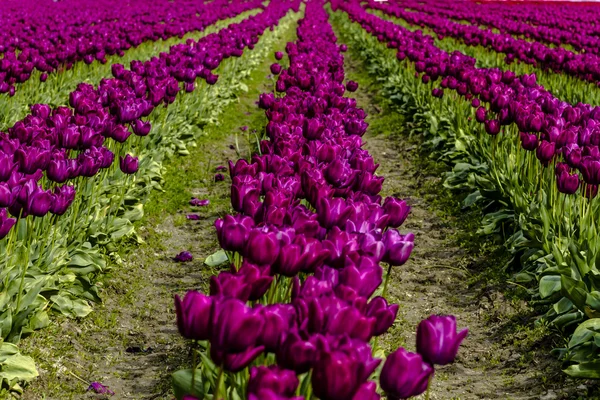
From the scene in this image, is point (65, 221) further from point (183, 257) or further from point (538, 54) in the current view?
point (538, 54)

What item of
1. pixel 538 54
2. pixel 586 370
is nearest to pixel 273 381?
pixel 586 370

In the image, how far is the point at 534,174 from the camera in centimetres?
605

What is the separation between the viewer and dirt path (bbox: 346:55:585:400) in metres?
4.01

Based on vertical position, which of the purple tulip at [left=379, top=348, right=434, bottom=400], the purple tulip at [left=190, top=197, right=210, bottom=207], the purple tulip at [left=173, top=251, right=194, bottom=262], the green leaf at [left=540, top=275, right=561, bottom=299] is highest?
the purple tulip at [left=379, top=348, right=434, bottom=400]

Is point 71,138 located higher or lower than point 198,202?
higher

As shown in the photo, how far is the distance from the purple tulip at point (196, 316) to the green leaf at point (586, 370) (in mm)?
2319

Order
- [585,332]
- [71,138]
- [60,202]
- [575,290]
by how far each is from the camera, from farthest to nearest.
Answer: [71,138] → [575,290] → [585,332] → [60,202]

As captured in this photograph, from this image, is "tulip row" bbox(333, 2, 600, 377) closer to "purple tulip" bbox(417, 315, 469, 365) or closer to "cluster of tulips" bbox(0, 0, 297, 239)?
"purple tulip" bbox(417, 315, 469, 365)

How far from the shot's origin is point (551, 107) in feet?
20.4

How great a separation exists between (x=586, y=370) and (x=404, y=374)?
80.9 inches

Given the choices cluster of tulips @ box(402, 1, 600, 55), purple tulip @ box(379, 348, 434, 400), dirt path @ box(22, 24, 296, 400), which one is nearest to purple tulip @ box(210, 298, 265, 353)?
purple tulip @ box(379, 348, 434, 400)

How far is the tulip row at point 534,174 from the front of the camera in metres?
4.18

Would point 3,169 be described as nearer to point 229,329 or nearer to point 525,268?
point 229,329

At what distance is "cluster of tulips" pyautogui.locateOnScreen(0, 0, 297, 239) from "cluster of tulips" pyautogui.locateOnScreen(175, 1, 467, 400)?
0.99 meters
